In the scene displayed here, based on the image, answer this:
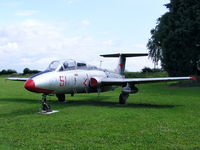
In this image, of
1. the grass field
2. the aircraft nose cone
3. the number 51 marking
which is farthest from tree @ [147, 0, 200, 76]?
the aircraft nose cone

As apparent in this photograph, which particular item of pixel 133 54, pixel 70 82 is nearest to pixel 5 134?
pixel 70 82

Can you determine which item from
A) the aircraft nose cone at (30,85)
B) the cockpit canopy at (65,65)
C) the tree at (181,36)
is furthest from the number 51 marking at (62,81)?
the tree at (181,36)

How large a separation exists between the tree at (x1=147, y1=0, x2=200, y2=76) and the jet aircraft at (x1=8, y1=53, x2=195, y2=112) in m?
16.9

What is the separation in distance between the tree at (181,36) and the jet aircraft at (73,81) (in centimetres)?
1687

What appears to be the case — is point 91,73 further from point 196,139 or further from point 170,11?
point 170,11

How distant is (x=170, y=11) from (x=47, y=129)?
3091 centimetres

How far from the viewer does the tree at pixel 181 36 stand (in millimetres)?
31828

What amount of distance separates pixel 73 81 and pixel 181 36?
21.5 metres

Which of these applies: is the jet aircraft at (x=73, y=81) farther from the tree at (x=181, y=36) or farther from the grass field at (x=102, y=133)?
the tree at (x=181, y=36)

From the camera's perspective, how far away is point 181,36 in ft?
105

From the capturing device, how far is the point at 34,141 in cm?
654

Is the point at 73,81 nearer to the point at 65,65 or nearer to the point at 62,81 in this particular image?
the point at 65,65

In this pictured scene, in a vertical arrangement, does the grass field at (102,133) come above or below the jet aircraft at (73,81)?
below

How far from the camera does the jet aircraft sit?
38.2 feet
